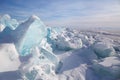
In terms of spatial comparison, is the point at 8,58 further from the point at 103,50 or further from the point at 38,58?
the point at 103,50

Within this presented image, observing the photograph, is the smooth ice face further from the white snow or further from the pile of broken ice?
the white snow

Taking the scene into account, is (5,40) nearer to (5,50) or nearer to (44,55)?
(5,50)

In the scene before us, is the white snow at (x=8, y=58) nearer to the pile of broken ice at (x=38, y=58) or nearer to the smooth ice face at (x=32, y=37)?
the pile of broken ice at (x=38, y=58)

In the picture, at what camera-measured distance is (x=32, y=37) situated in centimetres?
479

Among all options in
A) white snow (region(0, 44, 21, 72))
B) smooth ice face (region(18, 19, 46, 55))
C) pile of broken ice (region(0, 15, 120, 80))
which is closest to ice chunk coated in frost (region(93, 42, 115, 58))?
pile of broken ice (region(0, 15, 120, 80))

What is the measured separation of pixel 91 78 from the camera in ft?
12.8

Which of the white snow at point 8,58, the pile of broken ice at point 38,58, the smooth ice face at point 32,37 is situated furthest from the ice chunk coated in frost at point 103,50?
the white snow at point 8,58

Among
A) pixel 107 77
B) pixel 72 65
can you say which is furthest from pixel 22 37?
pixel 107 77

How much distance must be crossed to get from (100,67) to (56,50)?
2.40 metres

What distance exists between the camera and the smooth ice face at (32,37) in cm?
448

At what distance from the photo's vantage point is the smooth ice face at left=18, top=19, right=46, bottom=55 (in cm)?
448

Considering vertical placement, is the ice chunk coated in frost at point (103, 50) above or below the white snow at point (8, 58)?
below

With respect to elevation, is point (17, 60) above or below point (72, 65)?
above

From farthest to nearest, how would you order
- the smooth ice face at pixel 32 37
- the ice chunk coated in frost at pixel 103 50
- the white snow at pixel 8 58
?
1. the ice chunk coated in frost at pixel 103 50
2. the smooth ice face at pixel 32 37
3. the white snow at pixel 8 58
